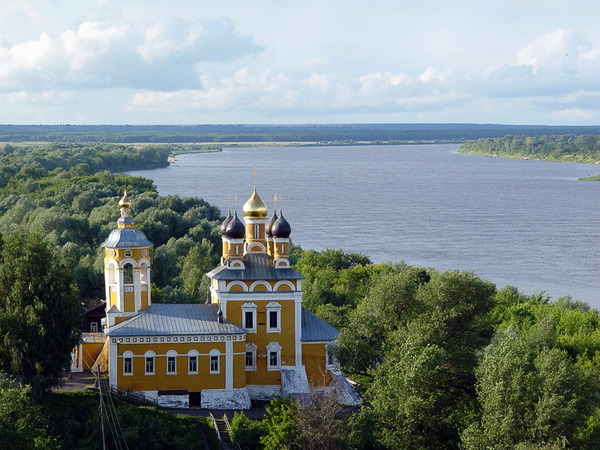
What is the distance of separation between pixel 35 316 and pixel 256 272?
520cm

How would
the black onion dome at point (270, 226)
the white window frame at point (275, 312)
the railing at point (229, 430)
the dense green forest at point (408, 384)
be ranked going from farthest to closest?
the black onion dome at point (270, 226) < the white window frame at point (275, 312) < the railing at point (229, 430) < the dense green forest at point (408, 384)

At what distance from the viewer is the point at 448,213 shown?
2436 inches

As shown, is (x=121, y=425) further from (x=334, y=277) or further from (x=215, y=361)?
(x=334, y=277)

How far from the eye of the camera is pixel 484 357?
61.6 ft

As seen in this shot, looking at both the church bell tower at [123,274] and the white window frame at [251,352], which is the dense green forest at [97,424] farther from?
the church bell tower at [123,274]

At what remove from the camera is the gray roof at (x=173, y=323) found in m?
20.2

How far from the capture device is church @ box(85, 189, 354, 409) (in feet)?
66.5

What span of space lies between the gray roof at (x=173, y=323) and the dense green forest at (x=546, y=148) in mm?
109683

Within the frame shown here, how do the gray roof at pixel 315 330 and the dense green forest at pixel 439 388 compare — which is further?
the gray roof at pixel 315 330

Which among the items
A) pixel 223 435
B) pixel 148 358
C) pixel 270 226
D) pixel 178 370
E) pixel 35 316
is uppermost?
pixel 270 226

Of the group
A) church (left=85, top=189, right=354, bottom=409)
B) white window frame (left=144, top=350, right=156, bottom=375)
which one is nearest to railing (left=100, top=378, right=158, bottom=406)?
church (left=85, top=189, right=354, bottom=409)

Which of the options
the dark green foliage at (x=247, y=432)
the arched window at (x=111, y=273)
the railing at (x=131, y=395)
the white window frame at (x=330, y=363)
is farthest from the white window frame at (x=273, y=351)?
the arched window at (x=111, y=273)

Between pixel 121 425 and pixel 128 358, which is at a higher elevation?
pixel 128 358

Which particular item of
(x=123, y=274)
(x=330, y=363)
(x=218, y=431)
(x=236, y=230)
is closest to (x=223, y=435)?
(x=218, y=431)
